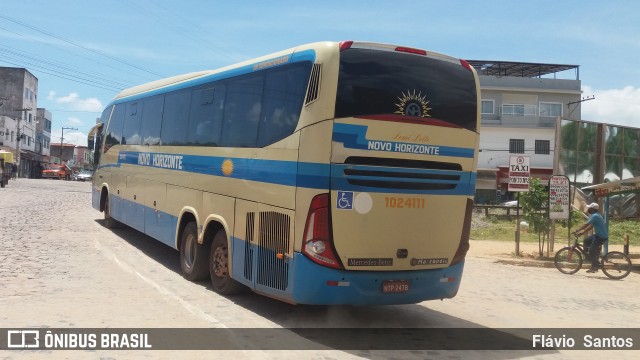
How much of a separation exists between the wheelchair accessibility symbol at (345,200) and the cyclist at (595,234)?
9.39 metres

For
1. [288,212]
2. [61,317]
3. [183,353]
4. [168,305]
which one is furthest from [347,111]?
[61,317]

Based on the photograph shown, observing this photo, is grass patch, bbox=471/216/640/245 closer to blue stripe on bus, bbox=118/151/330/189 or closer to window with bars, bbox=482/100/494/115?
blue stripe on bus, bbox=118/151/330/189

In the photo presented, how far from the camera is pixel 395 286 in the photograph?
6629 millimetres

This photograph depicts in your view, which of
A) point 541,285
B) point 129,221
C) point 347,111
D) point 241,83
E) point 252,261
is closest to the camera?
point 347,111

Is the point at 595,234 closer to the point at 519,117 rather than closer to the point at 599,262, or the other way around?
the point at 599,262

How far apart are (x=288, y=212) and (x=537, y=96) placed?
54.1 m

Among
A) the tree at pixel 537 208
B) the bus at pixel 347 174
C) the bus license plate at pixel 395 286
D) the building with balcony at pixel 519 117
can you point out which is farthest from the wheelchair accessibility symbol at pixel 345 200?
the building with balcony at pixel 519 117

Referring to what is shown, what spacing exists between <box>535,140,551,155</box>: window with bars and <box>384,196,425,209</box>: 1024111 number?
5014 cm

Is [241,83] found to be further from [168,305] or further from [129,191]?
[129,191]

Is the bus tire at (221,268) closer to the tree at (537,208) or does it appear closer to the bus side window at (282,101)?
the bus side window at (282,101)

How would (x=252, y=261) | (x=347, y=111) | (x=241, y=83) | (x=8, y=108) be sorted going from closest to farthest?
(x=347, y=111), (x=252, y=261), (x=241, y=83), (x=8, y=108)

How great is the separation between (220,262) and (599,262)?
10.1m

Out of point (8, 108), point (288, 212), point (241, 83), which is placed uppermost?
point (8, 108)

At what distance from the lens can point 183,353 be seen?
5.61 meters
